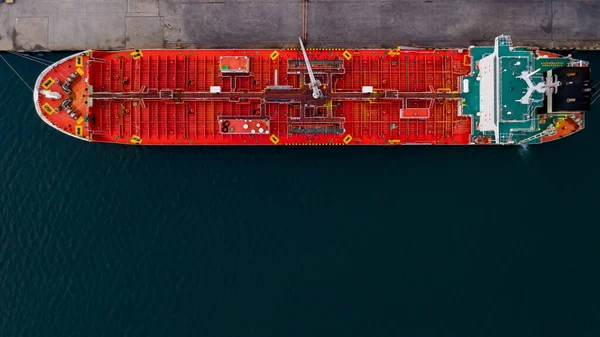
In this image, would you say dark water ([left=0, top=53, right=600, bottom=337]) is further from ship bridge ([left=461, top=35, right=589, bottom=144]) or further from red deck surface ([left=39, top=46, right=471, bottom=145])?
ship bridge ([left=461, top=35, right=589, bottom=144])

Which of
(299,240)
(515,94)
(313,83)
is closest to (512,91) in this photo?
(515,94)

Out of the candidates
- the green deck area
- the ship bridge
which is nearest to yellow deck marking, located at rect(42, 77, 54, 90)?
the ship bridge

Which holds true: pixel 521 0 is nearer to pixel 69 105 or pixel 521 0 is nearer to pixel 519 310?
pixel 519 310

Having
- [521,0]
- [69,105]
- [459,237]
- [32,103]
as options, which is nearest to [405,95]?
[459,237]

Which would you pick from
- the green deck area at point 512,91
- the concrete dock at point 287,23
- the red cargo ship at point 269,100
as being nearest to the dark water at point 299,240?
the red cargo ship at point 269,100

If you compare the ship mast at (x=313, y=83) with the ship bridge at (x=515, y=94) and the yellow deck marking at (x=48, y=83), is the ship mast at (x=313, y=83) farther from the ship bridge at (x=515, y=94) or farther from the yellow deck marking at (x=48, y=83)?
the yellow deck marking at (x=48, y=83)
